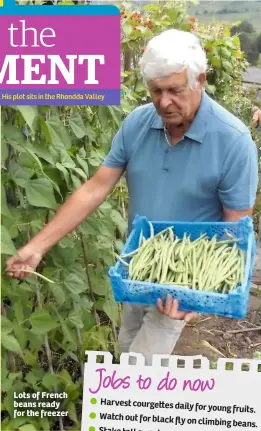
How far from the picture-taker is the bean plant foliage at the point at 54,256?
119 centimetres

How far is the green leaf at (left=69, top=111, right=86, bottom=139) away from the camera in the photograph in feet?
4.65

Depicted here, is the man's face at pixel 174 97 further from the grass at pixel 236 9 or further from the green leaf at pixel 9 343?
the green leaf at pixel 9 343

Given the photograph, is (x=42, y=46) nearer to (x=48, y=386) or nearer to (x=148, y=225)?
(x=148, y=225)

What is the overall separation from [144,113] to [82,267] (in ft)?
1.29

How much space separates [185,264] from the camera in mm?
1223

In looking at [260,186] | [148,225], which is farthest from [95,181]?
[260,186]

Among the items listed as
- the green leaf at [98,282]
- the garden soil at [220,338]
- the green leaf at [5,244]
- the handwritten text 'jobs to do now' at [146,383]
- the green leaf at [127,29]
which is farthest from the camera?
the green leaf at [127,29]

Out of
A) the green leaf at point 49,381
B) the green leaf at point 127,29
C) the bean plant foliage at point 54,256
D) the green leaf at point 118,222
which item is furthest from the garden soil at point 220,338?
the green leaf at point 127,29

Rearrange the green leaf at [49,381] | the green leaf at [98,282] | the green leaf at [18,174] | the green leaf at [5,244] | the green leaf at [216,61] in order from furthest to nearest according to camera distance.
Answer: the green leaf at [216,61]
the green leaf at [98,282]
the green leaf at [49,381]
the green leaf at [18,174]
the green leaf at [5,244]

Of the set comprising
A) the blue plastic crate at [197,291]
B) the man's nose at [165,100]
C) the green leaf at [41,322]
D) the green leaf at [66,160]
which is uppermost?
the man's nose at [165,100]

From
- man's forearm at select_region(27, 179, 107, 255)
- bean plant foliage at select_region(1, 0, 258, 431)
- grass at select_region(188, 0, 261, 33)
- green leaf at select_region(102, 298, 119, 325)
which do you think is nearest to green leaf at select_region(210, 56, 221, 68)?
bean plant foliage at select_region(1, 0, 258, 431)

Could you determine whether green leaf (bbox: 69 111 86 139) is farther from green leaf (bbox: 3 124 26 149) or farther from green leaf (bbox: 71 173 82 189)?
green leaf (bbox: 3 124 26 149)
